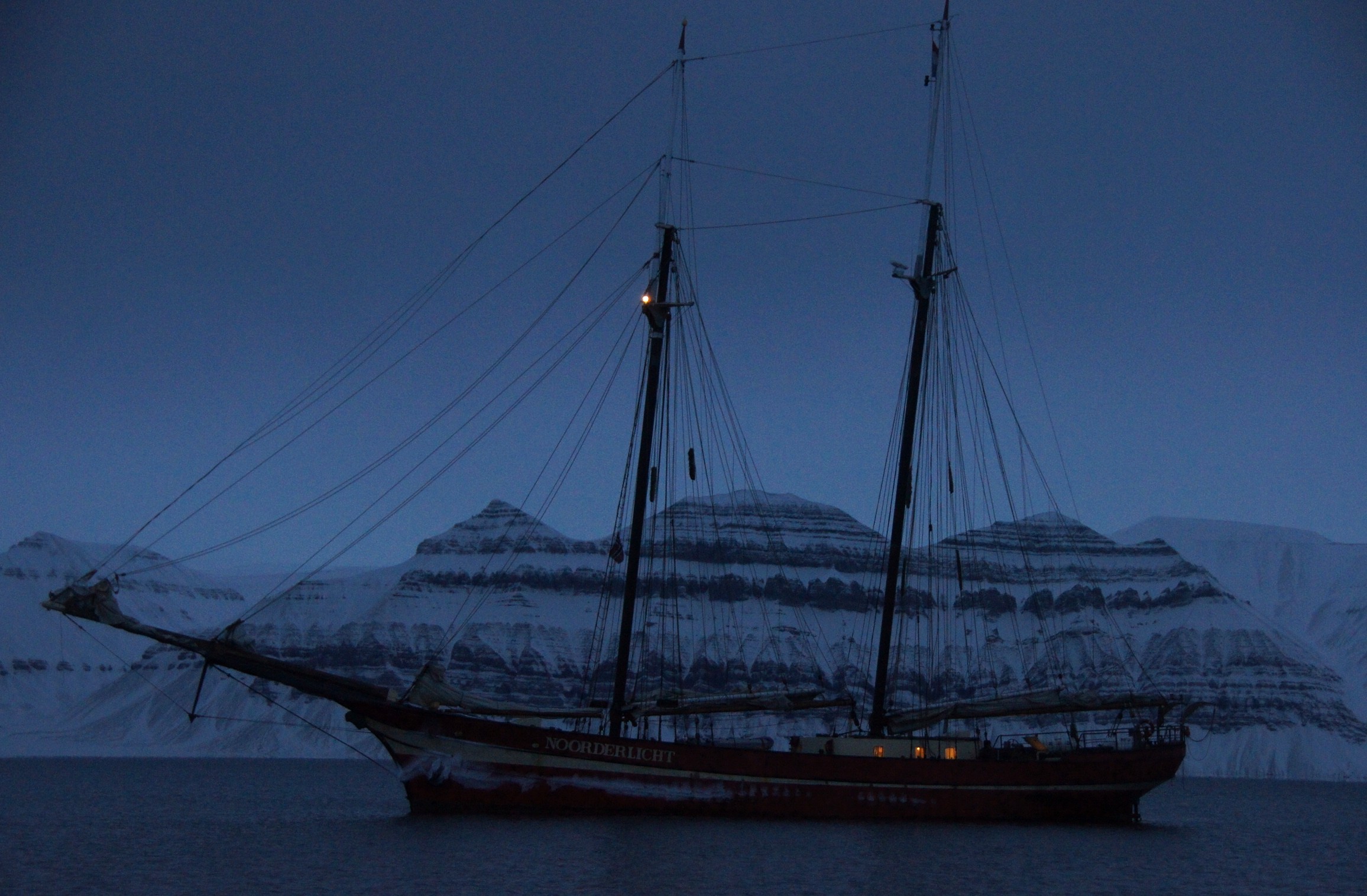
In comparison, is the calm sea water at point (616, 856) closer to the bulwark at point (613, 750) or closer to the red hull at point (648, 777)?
the red hull at point (648, 777)

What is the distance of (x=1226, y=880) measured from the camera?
152 feet

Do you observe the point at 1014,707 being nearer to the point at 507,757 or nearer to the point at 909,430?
the point at 909,430

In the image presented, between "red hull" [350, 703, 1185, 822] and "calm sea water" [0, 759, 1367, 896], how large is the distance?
850mm

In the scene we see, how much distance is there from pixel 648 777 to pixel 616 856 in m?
7.64

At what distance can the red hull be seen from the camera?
49.5m

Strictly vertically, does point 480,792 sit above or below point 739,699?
below

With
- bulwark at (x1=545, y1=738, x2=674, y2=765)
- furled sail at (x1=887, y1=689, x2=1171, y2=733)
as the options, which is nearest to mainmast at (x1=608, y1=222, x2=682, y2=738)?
bulwark at (x1=545, y1=738, x2=674, y2=765)

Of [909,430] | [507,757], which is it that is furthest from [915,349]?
[507,757]

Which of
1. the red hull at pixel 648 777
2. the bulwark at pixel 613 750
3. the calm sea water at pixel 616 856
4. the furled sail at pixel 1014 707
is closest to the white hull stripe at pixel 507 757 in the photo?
the red hull at pixel 648 777

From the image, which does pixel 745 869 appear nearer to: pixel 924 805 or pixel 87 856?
pixel 924 805

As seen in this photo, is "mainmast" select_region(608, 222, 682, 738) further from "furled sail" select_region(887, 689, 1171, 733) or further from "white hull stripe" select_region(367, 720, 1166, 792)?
"furled sail" select_region(887, 689, 1171, 733)

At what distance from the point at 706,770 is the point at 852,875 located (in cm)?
1108

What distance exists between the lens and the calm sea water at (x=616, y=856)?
38.5m

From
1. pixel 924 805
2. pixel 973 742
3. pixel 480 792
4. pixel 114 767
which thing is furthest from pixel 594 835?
pixel 114 767
